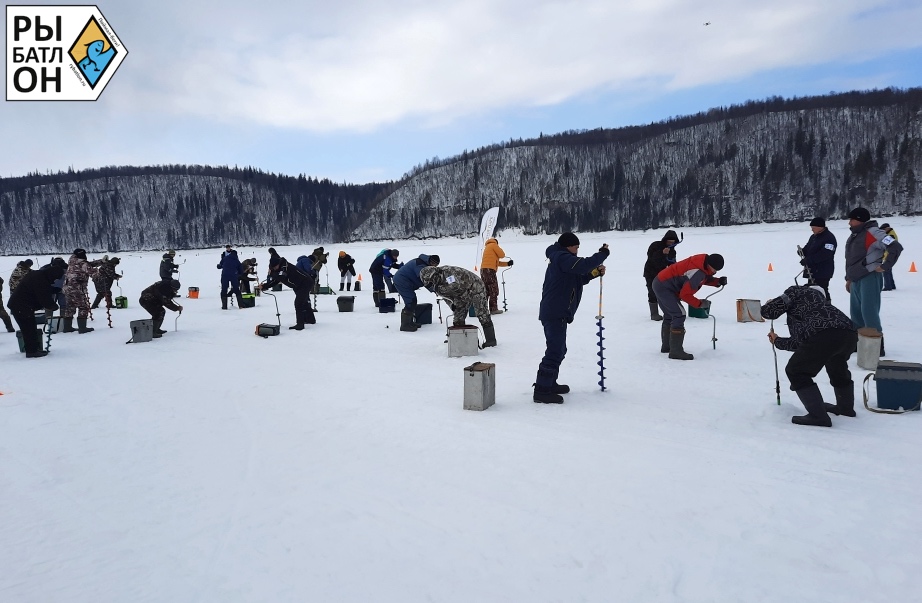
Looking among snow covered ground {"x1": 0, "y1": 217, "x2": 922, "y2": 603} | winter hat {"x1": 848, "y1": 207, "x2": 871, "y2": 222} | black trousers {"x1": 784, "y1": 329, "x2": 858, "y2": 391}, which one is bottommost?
snow covered ground {"x1": 0, "y1": 217, "x2": 922, "y2": 603}

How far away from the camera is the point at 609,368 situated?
679cm

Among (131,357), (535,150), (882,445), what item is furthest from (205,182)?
(882,445)

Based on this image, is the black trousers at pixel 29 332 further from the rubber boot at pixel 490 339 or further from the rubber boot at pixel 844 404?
the rubber boot at pixel 844 404

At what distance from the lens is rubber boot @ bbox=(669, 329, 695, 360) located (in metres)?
7.02

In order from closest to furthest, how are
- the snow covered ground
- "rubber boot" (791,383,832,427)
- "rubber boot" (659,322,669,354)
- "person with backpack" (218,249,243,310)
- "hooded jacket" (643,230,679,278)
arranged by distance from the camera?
the snow covered ground
"rubber boot" (791,383,832,427)
"rubber boot" (659,322,669,354)
"hooded jacket" (643,230,679,278)
"person with backpack" (218,249,243,310)

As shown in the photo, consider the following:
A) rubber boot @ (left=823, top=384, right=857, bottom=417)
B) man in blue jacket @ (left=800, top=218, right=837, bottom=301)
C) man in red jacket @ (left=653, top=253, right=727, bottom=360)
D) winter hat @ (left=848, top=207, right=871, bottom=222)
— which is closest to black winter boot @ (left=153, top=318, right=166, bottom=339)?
man in red jacket @ (left=653, top=253, right=727, bottom=360)

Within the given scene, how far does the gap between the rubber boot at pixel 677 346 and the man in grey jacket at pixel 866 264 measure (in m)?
2.01

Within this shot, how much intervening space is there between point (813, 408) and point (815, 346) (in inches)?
21.2

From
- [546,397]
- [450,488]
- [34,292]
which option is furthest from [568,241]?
[34,292]

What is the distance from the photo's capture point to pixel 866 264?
6102 mm

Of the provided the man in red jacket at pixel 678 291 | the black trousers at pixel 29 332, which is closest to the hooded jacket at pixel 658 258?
the man in red jacket at pixel 678 291

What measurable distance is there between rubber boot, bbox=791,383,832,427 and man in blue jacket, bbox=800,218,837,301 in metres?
3.19

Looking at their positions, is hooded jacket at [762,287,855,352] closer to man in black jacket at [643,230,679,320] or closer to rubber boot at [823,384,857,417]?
rubber boot at [823,384,857,417]

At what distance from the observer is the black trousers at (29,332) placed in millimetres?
8867
